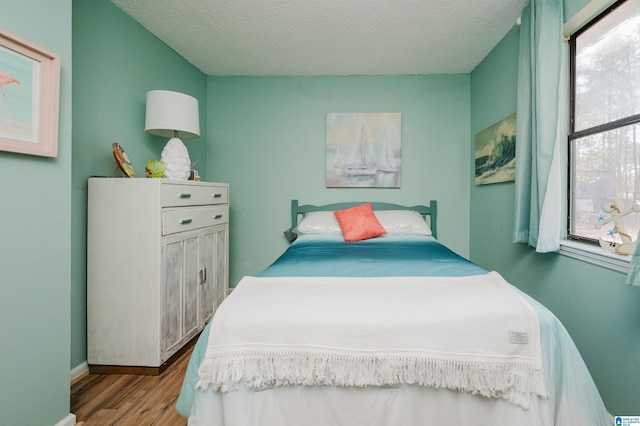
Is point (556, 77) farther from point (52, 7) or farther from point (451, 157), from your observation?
point (52, 7)

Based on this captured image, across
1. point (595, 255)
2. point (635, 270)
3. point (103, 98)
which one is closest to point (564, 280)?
point (595, 255)

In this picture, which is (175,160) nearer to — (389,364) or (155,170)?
(155,170)

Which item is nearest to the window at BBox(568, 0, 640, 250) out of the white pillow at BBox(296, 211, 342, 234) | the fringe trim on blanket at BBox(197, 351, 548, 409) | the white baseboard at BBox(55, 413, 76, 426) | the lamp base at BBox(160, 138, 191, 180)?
the fringe trim on blanket at BBox(197, 351, 548, 409)

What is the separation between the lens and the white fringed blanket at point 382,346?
1.14 meters

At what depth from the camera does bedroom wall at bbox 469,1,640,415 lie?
1452 millimetres

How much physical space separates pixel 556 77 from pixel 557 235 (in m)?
0.94

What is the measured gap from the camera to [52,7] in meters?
1.36

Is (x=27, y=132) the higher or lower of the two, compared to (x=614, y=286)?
higher

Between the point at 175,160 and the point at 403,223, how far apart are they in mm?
2063

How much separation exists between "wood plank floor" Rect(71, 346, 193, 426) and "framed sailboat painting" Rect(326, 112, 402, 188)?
2356 mm

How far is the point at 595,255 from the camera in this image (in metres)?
1.61

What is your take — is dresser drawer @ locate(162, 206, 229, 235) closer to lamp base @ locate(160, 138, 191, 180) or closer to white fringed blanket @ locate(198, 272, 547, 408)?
lamp base @ locate(160, 138, 191, 180)

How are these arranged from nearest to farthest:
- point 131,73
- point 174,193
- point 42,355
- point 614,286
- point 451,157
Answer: point 42,355 < point 614,286 < point 174,193 < point 131,73 < point 451,157

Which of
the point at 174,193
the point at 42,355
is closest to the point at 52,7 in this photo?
the point at 174,193
